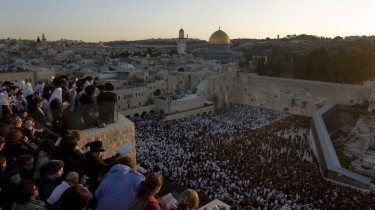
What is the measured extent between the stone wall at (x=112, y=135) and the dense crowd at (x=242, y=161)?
18.5 ft

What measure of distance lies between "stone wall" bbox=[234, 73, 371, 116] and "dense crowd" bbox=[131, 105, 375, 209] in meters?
4.13

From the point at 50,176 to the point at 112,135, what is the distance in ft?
12.5

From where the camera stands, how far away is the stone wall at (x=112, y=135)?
6.60m

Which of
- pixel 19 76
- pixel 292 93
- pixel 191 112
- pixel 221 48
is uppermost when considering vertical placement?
pixel 221 48

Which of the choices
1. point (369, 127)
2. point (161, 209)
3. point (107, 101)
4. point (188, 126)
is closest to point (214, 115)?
point (188, 126)

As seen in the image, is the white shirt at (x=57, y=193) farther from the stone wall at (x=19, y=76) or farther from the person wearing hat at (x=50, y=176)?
the stone wall at (x=19, y=76)

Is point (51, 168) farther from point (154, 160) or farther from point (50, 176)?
point (154, 160)

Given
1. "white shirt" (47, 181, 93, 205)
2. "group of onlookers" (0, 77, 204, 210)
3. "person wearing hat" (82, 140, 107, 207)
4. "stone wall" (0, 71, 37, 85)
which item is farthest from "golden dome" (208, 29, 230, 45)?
"white shirt" (47, 181, 93, 205)

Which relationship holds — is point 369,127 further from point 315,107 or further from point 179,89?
point 179,89

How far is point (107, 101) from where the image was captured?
657 cm

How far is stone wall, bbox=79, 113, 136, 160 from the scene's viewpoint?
660 cm

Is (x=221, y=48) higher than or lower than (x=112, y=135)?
higher

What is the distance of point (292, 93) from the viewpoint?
29.8 metres

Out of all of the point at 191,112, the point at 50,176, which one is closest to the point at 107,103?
the point at 50,176
